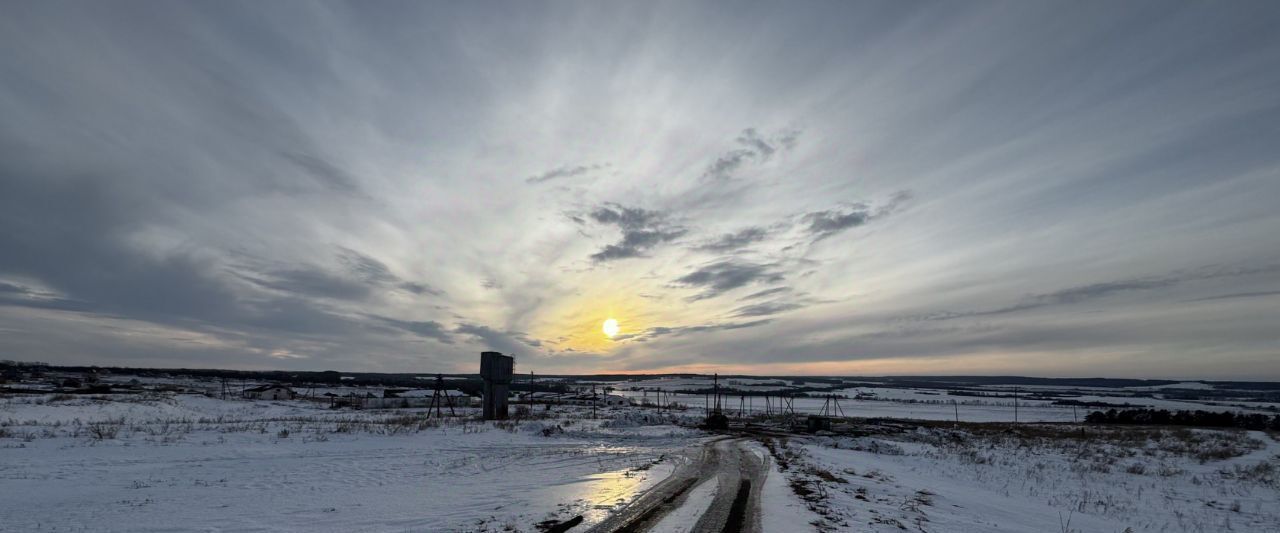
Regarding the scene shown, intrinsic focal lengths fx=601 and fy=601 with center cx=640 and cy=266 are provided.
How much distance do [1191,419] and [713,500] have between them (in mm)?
72283

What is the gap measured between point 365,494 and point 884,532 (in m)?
9.96

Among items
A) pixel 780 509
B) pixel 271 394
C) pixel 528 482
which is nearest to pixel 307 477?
pixel 528 482

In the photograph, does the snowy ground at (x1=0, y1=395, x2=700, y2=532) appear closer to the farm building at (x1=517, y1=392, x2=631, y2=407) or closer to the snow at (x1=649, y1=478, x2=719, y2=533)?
the snow at (x1=649, y1=478, x2=719, y2=533)

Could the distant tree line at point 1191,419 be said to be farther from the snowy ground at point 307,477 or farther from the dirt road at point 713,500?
the dirt road at point 713,500

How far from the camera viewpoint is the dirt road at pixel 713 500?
390 inches

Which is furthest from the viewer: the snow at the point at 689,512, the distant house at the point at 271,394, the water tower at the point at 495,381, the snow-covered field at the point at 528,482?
the distant house at the point at 271,394

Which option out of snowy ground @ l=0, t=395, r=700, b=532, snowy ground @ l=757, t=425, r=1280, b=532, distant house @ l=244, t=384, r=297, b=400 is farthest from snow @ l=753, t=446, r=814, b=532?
distant house @ l=244, t=384, r=297, b=400

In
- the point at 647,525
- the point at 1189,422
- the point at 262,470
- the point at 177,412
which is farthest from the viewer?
the point at 1189,422

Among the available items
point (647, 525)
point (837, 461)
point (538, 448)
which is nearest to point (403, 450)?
point (538, 448)

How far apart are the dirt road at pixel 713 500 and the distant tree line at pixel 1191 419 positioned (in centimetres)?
6136

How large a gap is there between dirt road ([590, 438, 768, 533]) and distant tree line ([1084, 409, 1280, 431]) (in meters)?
61.4

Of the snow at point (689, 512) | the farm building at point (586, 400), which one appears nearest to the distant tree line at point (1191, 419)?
the farm building at point (586, 400)

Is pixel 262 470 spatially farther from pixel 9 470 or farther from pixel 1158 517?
pixel 1158 517

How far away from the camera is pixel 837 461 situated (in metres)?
21.9
